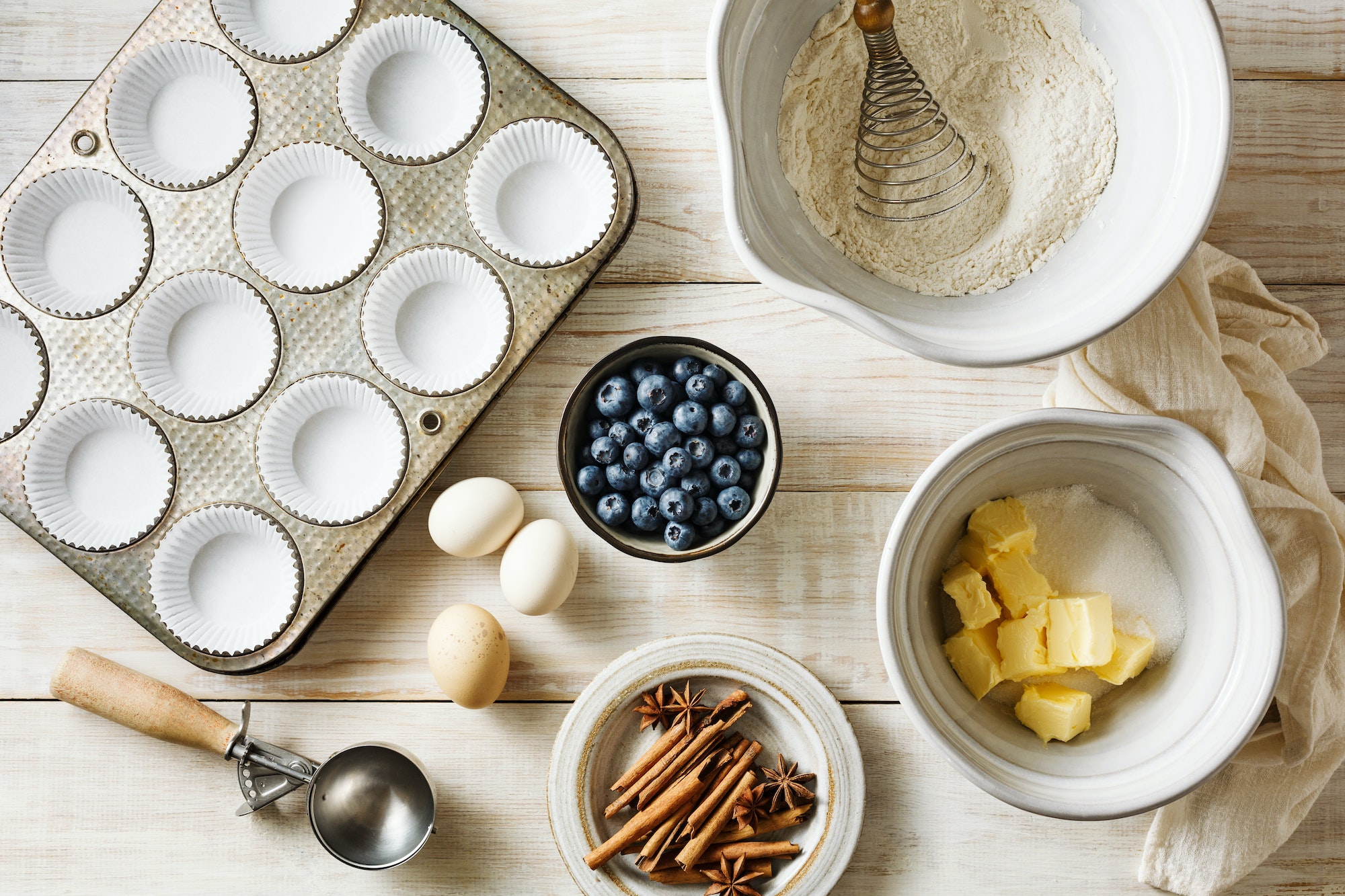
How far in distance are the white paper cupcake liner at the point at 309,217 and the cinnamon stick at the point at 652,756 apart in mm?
580

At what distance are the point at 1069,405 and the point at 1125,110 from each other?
0.93 feet

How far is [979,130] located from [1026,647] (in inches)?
18.4

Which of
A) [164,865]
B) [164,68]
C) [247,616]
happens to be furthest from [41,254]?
[164,865]

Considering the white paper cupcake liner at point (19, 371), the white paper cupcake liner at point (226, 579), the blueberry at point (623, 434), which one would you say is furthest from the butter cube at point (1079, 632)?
the white paper cupcake liner at point (19, 371)

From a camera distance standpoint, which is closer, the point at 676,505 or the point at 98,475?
the point at 676,505

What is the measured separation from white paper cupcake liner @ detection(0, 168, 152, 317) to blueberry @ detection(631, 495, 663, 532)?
1.92 feet

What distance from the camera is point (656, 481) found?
865mm

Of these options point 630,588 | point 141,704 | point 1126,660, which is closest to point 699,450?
point 630,588

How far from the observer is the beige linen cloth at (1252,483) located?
2.87 ft

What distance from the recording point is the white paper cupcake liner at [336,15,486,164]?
936 mm

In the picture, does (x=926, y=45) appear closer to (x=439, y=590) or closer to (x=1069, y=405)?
(x=1069, y=405)

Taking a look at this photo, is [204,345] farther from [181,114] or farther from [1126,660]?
[1126,660]

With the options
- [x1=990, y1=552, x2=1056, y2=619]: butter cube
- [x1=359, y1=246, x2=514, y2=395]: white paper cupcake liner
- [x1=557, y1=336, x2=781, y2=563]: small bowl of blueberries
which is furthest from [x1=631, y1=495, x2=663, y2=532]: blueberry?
[x1=990, y1=552, x2=1056, y2=619]: butter cube

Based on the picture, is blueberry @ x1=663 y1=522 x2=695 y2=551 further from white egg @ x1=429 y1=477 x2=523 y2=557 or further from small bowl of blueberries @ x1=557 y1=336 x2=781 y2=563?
white egg @ x1=429 y1=477 x2=523 y2=557
